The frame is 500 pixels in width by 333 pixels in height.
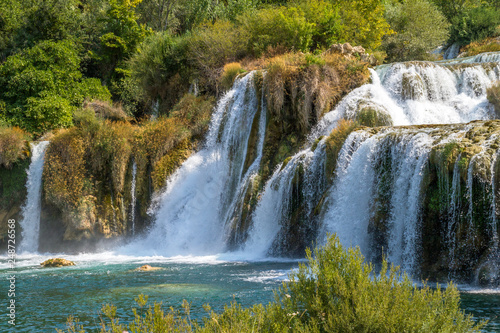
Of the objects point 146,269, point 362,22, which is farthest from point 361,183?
point 362,22

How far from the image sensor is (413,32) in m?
29.6

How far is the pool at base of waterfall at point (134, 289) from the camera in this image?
8.55 meters

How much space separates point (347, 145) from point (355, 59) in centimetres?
710

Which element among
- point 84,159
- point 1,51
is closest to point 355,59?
point 84,159

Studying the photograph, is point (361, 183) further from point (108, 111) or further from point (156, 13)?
point (156, 13)

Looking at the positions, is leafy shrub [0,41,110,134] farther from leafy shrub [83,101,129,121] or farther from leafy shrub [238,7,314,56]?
leafy shrub [238,7,314,56]

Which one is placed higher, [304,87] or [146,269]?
[304,87]

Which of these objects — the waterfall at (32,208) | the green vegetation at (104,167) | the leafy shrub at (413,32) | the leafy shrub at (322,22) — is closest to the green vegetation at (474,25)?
the leafy shrub at (413,32)

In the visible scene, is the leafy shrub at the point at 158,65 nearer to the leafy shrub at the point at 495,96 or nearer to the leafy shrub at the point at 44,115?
the leafy shrub at the point at 44,115

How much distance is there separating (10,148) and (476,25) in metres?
25.8

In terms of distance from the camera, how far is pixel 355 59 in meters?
19.8

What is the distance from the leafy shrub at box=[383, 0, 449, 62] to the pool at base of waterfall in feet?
62.8

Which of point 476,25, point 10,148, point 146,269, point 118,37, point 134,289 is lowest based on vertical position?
point 134,289

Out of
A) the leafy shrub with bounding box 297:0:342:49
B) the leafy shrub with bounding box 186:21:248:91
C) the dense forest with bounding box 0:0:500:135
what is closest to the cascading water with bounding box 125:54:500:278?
the dense forest with bounding box 0:0:500:135
